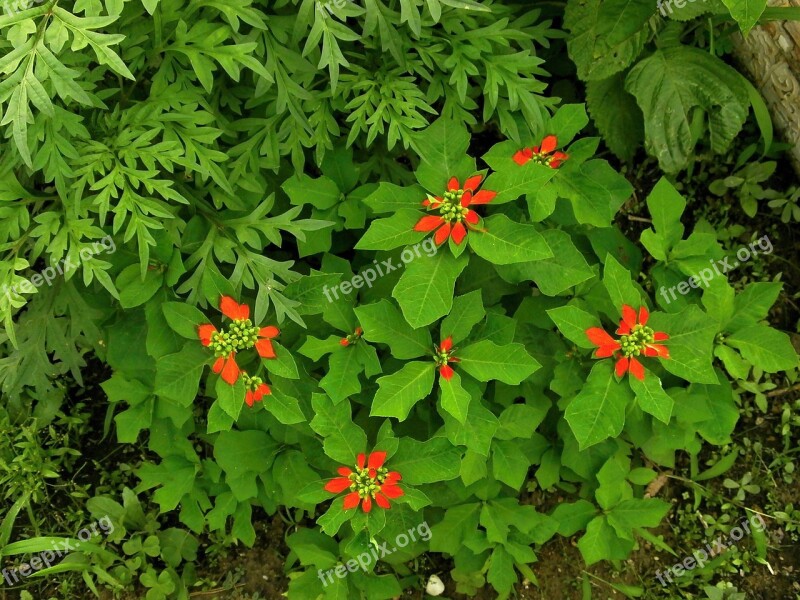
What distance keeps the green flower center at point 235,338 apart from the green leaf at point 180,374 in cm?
7

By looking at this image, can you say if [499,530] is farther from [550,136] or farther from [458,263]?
[550,136]

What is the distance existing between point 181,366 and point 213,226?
45 centimetres

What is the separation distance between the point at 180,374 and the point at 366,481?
62cm

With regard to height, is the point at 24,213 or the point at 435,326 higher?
the point at 24,213

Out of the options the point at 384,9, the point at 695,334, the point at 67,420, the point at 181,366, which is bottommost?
the point at 67,420

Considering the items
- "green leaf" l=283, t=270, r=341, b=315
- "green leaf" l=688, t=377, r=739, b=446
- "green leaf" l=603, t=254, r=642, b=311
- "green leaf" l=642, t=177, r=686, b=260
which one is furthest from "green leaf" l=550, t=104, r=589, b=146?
"green leaf" l=688, t=377, r=739, b=446

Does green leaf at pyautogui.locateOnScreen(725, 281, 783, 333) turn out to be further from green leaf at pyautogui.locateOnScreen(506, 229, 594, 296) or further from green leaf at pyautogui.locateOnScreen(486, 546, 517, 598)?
green leaf at pyautogui.locateOnScreen(486, 546, 517, 598)

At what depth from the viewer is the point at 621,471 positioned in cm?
251

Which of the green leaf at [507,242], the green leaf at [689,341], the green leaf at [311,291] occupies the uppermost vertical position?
the green leaf at [507,242]

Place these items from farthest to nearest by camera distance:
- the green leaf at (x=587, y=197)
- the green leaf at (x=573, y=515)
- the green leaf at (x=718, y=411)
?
the green leaf at (x=573, y=515) → the green leaf at (x=718, y=411) → the green leaf at (x=587, y=197)

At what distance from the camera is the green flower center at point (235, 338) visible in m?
2.08

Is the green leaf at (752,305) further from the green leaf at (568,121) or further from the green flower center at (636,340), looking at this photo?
the green leaf at (568,121)

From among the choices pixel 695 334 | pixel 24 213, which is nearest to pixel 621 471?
pixel 695 334

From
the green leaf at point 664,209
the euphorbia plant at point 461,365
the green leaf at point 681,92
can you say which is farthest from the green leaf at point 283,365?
the green leaf at point 681,92
